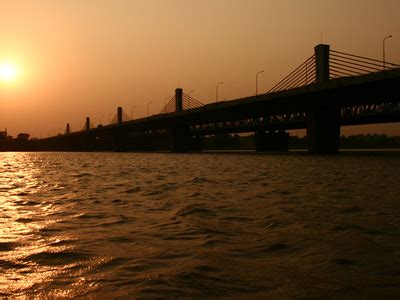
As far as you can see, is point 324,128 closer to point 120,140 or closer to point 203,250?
point 203,250

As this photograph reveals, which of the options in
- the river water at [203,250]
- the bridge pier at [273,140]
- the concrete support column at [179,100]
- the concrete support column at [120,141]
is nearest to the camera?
the river water at [203,250]

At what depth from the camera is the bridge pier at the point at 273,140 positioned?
109 metres

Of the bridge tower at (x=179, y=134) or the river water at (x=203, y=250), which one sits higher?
the bridge tower at (x=179, y=134)

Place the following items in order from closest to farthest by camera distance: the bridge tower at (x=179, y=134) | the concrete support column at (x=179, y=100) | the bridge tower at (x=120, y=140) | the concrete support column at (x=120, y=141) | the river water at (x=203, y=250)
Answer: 1. the river water at (x=203, y=250)
2. the concrete support column at (x=179, y=100)
3. the bridge tower at (x=179, y=134)
4. the bridge tower at (x=120, y=140)
5. the concrete support column at (x=120, y=141)

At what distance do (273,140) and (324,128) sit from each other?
4158 cm

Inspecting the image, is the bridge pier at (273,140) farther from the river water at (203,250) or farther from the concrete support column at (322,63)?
the river water at (203,250)

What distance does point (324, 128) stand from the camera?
67875mm

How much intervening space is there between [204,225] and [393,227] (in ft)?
11.6

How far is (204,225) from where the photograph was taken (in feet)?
30.8

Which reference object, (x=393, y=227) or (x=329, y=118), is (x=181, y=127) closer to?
(x=329, y=118)

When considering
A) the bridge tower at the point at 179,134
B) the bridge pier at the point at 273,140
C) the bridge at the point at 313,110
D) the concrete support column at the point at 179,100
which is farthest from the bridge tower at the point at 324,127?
the concrete support column at the point at 179,100

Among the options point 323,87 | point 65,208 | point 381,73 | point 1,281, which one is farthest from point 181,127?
point 1,281

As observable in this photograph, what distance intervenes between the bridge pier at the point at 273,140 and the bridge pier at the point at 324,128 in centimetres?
3963

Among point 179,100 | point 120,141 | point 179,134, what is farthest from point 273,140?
point 120,141
